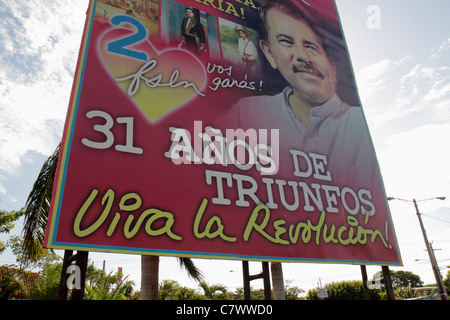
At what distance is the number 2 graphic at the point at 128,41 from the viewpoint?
22.9 feet

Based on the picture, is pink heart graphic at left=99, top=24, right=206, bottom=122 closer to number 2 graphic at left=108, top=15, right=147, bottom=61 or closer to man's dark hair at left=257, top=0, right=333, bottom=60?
number 2 graphic at left=108, top=15, right=147, bottom=61

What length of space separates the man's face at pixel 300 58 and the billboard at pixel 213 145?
4 cm

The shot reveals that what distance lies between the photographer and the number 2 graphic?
6.99 meters

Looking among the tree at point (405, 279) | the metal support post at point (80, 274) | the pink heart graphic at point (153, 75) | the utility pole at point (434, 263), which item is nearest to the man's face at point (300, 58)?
the pink heart graphic at point (153, 75)

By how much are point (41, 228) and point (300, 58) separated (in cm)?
811

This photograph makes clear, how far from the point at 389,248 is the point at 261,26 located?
697cm

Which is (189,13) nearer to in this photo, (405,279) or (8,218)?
(8,218)

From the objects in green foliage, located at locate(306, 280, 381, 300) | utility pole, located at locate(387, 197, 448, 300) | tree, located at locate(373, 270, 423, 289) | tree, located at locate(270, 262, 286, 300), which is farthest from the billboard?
tree, located at locate(373, 270, 423, 289)

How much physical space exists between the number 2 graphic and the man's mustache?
446 cm

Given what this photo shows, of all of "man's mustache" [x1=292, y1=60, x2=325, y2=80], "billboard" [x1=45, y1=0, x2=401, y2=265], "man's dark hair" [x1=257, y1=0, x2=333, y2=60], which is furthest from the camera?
"man's mustache" [x1=292, y1=60, x2=325, y2=80]

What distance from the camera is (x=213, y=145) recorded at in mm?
7105

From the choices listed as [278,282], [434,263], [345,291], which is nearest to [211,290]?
[278,282]

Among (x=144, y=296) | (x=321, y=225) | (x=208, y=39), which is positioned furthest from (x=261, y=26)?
(x=144, y=296)

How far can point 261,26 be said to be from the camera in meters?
9.71
